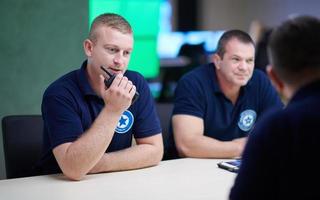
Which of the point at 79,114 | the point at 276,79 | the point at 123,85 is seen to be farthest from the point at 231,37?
the point at 276,79

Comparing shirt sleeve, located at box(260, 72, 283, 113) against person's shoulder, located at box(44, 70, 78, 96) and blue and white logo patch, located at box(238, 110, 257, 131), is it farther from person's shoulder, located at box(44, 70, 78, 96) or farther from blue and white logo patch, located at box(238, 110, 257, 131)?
person's shoulder, located at box(44, 70, 78, 96)

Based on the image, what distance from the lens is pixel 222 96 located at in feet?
8.66

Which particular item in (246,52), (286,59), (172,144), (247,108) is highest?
(286,59)

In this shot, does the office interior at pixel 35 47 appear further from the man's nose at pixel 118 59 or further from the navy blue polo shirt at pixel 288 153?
the navy blue polo shirt at pixel 288 153

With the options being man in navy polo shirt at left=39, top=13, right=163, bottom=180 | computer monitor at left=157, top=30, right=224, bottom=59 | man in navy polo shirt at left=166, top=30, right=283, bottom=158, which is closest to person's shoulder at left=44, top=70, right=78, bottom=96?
man in navy polo shirt at left=39, top=13, right=163, bottom=180

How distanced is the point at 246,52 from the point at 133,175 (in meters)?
0.98

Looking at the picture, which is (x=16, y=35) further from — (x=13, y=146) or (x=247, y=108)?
(x=247, y=108)

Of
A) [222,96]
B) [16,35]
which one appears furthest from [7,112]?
[222,96]

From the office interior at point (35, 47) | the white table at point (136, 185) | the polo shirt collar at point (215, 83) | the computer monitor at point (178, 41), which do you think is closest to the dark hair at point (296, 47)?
the white table at point (136, 185)

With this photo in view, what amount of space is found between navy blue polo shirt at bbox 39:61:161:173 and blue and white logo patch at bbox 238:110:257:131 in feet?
1.78

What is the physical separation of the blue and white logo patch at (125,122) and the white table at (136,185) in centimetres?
21

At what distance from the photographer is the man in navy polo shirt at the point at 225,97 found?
101 inches

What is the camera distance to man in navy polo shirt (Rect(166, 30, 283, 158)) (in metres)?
2.56

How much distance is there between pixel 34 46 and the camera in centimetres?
272
